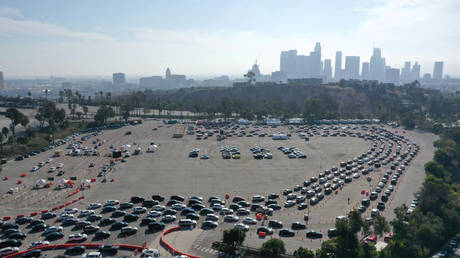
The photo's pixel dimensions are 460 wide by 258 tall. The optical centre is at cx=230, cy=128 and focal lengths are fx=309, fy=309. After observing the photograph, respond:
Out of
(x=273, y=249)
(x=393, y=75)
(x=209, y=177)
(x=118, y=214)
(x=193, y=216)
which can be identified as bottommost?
(x=118, y=214)

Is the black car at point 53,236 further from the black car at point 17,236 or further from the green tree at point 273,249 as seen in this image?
the green tree at point 273,249

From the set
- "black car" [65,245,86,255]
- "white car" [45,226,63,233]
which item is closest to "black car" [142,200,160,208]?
"white car" [45,226,63,233]

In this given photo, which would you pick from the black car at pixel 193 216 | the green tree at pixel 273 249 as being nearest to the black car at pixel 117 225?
the black car at pixel 193 216

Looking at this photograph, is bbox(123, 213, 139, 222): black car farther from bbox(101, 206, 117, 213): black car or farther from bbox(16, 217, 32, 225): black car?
bbox(16, 217, 32, 225): black car

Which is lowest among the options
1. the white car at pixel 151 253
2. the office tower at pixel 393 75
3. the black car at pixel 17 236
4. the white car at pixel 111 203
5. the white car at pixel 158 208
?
the black car at pixel 17 236

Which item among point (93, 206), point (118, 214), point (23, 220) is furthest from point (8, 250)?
point (93, 206)

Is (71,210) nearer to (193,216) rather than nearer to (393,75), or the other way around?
(193,216)

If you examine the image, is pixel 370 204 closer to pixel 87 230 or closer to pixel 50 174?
pixel 87 230
